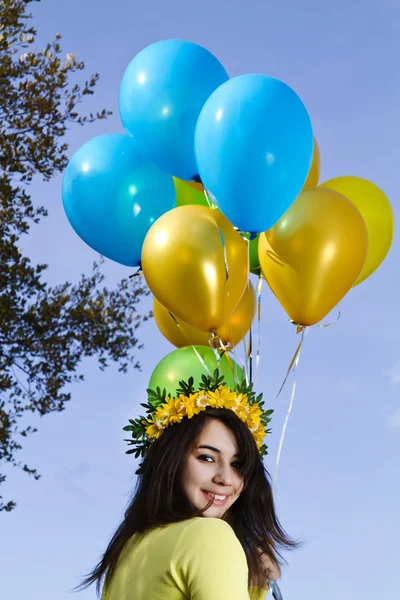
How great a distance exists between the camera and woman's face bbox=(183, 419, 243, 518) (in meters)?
2.02

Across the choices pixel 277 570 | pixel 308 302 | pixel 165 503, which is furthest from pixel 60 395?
pixel 165 503

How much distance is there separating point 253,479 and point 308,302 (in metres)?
1.11

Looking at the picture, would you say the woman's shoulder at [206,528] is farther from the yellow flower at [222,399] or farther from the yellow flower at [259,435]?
the yellow flower at [259,435]

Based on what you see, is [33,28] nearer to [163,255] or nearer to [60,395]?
[60,395]

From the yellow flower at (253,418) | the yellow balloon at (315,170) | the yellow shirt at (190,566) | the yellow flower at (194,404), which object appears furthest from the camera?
the yellow balloon at (315,170)

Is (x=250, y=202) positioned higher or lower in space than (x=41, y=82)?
lower

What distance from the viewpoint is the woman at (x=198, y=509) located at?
1.64 metres

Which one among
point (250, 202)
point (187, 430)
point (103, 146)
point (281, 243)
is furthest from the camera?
point (103, 146)

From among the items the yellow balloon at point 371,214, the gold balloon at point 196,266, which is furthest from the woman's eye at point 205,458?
the yellow balloon at point 371,214

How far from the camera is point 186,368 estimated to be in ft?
10.9

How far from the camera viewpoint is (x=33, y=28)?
5.62 metres

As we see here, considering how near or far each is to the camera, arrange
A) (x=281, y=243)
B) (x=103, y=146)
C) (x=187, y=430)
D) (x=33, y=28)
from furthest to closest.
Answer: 1. (x=33, y=28)
2. (x=103, y=146)
3. (x=281, y=243)
4. (x=187, y=430)

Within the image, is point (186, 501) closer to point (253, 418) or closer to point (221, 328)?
point (253, 418)

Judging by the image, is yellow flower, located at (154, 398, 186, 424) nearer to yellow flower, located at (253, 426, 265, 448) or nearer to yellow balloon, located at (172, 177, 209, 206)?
yellow flower, located at (253, 426, 265, 448)
